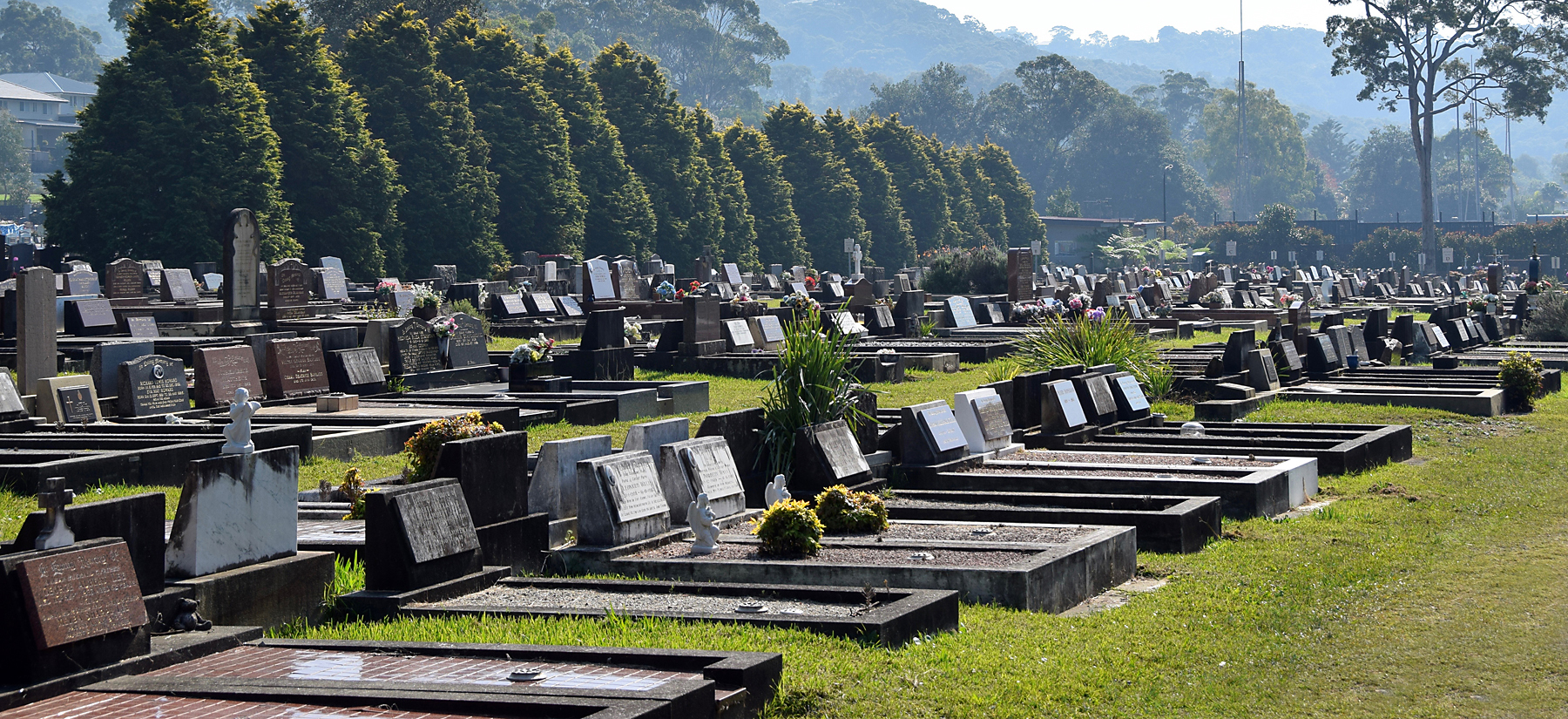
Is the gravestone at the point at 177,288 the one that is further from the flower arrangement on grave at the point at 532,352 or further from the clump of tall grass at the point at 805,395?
the clump of tall grass at the point at 805,395

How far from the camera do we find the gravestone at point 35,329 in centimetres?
1662

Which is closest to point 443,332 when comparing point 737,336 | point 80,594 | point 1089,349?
point 737,336

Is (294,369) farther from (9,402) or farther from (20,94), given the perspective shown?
(20,94)

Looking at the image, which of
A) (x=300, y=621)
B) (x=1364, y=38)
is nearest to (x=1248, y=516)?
(x=300, y=621)

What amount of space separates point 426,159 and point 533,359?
28.7 m

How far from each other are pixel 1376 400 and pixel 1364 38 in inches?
2620

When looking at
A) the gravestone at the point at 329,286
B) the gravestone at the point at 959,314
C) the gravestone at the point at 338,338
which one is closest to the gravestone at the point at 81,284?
the gravestone at the point at 329,286

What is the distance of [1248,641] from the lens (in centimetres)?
757

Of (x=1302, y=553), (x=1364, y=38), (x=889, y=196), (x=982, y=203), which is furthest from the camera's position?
(x=982, y=203)

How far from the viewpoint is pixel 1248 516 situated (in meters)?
11.4

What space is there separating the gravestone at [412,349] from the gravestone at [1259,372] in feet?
34.0

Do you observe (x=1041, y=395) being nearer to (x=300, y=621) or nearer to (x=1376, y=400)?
(x=1376, y=400)

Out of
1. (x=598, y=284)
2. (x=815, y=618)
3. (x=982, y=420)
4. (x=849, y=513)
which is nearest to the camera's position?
(x=815, y=618)

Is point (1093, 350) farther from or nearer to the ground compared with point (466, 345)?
nearer to the ground
